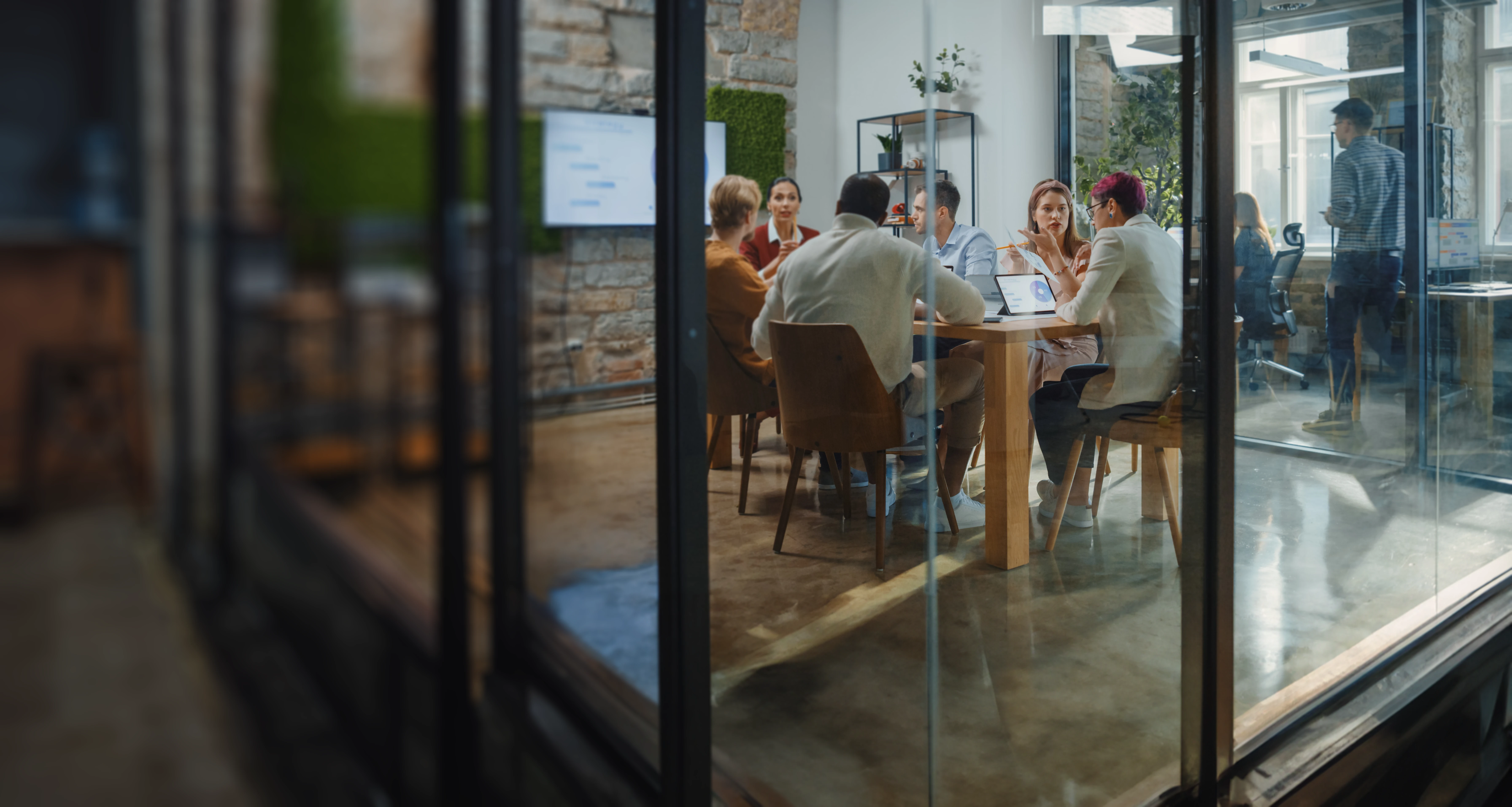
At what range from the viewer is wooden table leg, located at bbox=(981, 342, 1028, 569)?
1.60m

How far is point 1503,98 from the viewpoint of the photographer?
282cm

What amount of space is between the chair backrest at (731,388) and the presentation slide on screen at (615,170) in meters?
0.20

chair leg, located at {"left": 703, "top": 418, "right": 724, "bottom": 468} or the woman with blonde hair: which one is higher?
the woman with blonde hair

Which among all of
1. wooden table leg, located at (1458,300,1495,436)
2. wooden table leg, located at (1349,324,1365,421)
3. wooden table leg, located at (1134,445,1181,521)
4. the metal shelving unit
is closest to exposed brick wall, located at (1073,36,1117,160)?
the metal shelving unit

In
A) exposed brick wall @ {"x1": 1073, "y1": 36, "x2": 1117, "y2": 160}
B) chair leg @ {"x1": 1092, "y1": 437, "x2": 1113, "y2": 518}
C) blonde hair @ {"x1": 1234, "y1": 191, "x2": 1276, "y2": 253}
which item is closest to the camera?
exposed brick wall @ {"x1": 1073, "y1": 36, "x2": 1117, "y2": 160}

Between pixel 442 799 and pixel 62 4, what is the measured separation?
2.82 ft

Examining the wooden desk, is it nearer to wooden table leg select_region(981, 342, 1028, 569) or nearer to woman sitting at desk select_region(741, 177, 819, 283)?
wooden table leg select_region(981, 342, 1028, 569)

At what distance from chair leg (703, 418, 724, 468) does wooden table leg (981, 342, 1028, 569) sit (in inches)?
18.6

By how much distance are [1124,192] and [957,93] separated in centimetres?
Answer: 44

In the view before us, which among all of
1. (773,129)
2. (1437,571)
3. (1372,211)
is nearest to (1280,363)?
(1372,211)

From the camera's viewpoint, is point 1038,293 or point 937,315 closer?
point 937,315

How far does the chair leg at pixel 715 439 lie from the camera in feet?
4.42

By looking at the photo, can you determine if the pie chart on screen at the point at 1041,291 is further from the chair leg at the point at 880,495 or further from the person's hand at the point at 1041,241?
the chair leg at the point at 880,495

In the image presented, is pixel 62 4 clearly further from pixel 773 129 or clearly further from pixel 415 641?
pixel 773 129
